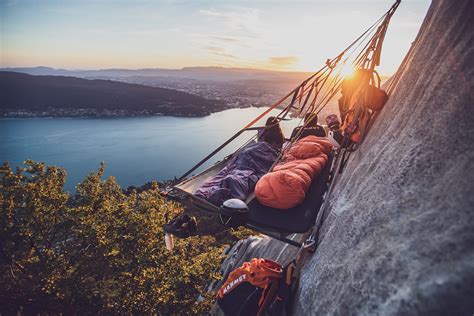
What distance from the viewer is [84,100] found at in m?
115

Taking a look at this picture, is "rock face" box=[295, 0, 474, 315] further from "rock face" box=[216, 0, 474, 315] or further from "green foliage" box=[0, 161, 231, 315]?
"green foliage" box=[0, 161, 231, 315]

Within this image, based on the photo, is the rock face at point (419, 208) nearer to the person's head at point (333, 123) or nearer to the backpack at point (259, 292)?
the backpack at point (259, 292)

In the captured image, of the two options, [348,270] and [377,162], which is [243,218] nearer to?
[348,270]

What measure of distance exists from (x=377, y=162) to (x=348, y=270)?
3.34 ft

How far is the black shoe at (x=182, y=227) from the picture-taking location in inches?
146

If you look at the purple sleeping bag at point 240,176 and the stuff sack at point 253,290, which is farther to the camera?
the purple sleeping bag at point 240,176

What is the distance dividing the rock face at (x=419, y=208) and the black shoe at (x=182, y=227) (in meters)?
1.88

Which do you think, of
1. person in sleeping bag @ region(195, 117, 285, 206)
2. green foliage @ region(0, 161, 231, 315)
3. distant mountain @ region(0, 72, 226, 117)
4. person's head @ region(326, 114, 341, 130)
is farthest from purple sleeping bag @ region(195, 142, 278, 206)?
distant mountain @ region(0, 72, 226, 117)

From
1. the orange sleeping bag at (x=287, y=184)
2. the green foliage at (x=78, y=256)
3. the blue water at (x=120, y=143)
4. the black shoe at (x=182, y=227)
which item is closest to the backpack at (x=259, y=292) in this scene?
the orange sleeping bag at (x=287, y=184)

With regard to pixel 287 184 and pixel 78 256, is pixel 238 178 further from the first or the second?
pixel 78 256

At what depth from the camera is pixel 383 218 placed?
180 cm

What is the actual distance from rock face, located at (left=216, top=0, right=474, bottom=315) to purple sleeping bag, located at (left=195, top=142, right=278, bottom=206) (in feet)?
5.40

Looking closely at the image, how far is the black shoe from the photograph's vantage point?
3707mm

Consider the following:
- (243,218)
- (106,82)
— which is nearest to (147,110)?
(106,82)
